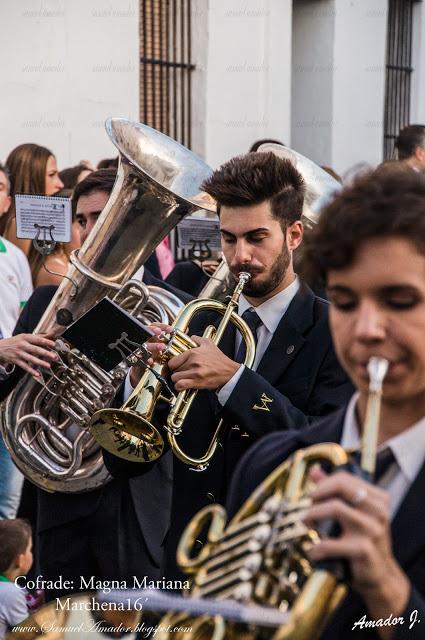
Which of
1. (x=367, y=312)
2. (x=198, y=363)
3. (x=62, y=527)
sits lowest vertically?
(x=62, y=527)

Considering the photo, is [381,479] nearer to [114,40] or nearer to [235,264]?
[235,264]

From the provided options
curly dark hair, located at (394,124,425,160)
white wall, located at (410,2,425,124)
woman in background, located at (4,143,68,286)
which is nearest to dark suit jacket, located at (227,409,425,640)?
woman in background, located at (4,143,68,286)

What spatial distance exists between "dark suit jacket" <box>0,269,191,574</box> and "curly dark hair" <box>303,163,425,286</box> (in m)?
2.31

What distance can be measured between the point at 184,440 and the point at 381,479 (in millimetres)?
1596

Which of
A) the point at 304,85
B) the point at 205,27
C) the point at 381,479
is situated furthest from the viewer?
the point at 304,85

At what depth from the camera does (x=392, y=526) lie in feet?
5.77

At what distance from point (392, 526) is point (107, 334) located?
6.08 feet

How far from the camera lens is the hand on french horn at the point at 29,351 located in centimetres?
398

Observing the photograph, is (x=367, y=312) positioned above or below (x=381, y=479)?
above

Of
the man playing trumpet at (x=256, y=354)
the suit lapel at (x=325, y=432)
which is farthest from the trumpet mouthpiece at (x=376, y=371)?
the man playing trumpet at (x=256, y=354)

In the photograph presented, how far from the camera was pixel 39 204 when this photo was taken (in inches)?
172

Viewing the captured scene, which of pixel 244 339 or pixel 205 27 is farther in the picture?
pixel 205 27

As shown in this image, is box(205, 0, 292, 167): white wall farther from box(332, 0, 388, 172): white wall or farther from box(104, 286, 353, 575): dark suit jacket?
box(104, 286, 353, 575): dark suit jacket

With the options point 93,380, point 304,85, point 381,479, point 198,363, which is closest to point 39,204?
point 93,380
